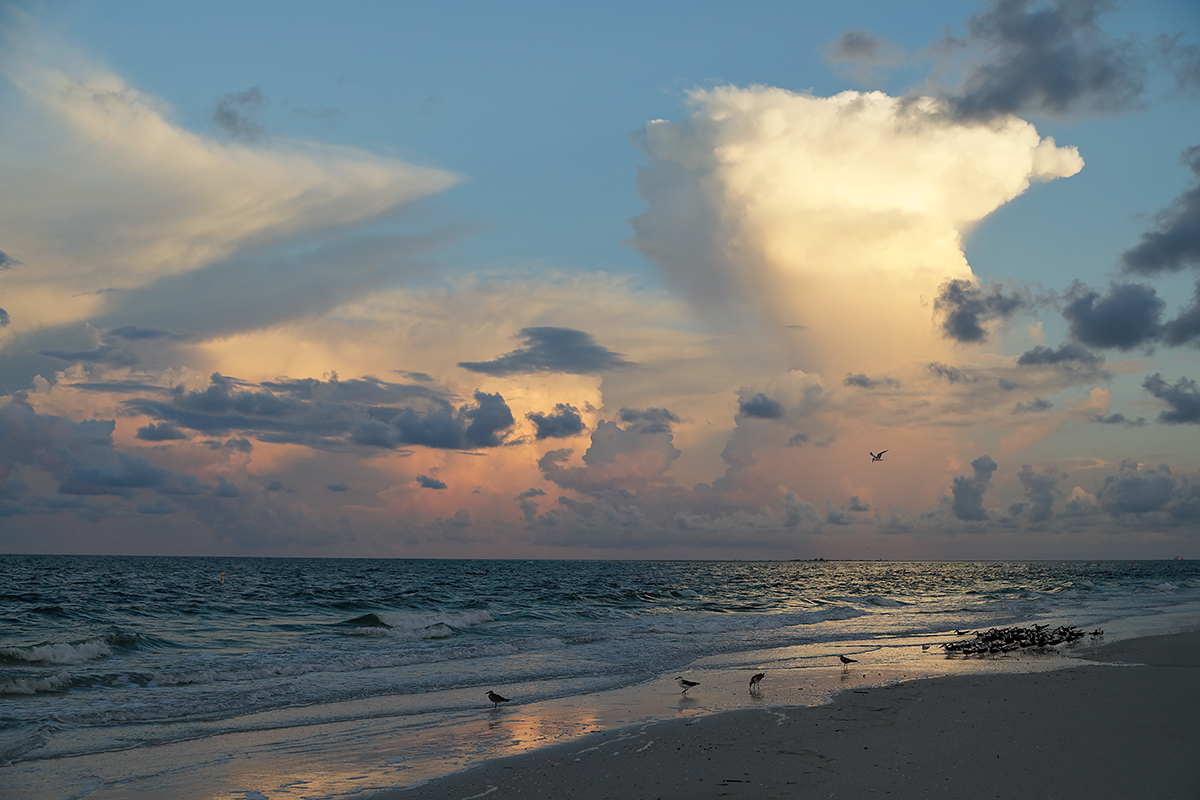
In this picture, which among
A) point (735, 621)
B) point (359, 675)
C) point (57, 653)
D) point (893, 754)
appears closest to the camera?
point (893, 754)

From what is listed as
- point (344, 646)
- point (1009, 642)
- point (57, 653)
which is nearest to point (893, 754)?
point (1009, 642)

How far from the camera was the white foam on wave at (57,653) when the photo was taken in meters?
20.3

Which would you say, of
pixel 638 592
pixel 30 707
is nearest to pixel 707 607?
pixel 638 592

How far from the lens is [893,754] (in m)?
10.1

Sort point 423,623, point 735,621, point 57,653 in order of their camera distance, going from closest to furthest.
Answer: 1. point 57,653
2. point 423,623
3. point 735,621

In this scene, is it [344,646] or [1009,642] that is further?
[344,646]

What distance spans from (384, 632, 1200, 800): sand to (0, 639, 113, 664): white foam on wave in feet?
54.5

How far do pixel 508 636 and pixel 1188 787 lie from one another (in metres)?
22.6

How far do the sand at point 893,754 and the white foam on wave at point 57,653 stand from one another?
54.5 ft

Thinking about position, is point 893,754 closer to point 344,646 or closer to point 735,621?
point 344,646

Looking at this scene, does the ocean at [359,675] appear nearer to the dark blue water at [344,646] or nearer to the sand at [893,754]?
the dark blue water at [344,646]

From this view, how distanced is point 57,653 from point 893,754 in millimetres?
21634

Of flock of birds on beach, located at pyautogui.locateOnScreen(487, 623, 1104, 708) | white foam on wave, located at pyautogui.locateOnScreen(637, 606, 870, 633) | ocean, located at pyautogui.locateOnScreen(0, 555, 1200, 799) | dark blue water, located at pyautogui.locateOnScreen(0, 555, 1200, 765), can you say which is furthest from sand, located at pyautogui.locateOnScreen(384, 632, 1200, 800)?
white foam on wave, located at pyautogui.locateOnScreen(637, 606, 870, 633)

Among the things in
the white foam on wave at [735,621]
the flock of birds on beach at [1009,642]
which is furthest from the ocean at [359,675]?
the flock of birds on beach at [1009,642]
